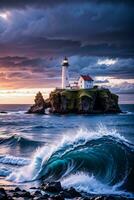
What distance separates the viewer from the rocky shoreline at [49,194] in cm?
1276

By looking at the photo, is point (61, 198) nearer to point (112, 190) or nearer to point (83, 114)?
point (112, 190)

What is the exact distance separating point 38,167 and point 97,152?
8.38 ft

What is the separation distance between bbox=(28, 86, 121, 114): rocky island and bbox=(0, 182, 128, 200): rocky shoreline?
190 feet

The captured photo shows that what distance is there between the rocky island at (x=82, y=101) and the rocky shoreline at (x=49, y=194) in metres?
57.9

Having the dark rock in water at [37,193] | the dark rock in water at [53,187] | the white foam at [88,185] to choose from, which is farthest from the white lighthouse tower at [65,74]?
the dark rock in water at [37,193]

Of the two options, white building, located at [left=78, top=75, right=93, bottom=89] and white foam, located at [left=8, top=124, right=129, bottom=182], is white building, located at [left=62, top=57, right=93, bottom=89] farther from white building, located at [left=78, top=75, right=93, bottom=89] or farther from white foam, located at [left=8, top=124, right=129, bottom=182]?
white foam, located at [left=8, top=124, right=129, bottom=182]

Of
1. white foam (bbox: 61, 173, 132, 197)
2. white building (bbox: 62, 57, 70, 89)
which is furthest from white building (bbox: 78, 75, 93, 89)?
white foam (bbox: 61, 173, 132, 197)

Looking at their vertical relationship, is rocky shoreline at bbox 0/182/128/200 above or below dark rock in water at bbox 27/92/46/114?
below

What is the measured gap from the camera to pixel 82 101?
72.0 metres

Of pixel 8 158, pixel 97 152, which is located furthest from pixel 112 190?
pixel 8 158

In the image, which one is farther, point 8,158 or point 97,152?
point 8,158

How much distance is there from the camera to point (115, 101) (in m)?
77.2

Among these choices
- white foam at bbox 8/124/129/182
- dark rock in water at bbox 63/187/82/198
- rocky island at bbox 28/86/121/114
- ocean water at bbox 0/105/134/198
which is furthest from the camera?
rocky island at bbox 28/86/121/114

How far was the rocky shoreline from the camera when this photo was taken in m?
12.8
